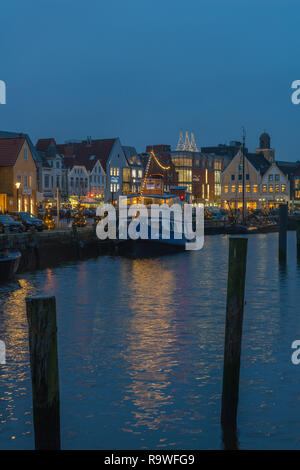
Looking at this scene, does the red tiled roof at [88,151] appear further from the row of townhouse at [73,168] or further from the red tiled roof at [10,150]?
the red tiled roof at [10,150]

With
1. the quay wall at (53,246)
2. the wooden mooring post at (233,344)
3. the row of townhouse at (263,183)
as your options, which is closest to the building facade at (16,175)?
the quay wall at (53,246)

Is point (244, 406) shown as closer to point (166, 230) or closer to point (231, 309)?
point (231, 309)

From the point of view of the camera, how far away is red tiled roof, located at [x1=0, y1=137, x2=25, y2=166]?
71.5m

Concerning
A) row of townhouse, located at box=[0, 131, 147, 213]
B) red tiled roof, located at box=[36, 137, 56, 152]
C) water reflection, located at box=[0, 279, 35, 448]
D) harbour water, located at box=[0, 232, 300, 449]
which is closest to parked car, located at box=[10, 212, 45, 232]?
harbour water, located at box=[0, 232, 300, 449]

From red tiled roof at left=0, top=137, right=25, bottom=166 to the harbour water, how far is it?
38.5 m

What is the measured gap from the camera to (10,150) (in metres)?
72.6

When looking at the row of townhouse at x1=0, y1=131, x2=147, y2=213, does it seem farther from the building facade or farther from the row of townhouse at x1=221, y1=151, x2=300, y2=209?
the row of townhouse at x1=221, y1=151, x2=300, y2=209

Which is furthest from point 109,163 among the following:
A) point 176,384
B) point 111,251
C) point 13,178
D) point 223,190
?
point 176,384

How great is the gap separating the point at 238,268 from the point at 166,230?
40494mm

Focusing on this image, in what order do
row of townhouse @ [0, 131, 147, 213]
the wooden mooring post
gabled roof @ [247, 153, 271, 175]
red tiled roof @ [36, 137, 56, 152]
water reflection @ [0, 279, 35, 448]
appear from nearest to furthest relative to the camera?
the wooden mooring post, water reflection @ [0, 279, 35, 448], row of townhouse @ [0, 131, 147, 213], red tiled roof @ [36, 137, 56, 152], gabled roof @ [247, 153, 271, 175]

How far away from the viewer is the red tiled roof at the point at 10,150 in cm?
7154

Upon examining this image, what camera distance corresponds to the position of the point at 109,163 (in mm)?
122875

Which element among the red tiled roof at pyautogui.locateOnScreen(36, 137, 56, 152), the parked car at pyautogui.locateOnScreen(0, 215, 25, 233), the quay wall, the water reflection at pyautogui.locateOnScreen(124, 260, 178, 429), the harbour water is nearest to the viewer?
the harbour water

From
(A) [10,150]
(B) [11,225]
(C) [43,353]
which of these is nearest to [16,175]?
(A) [10,150]
